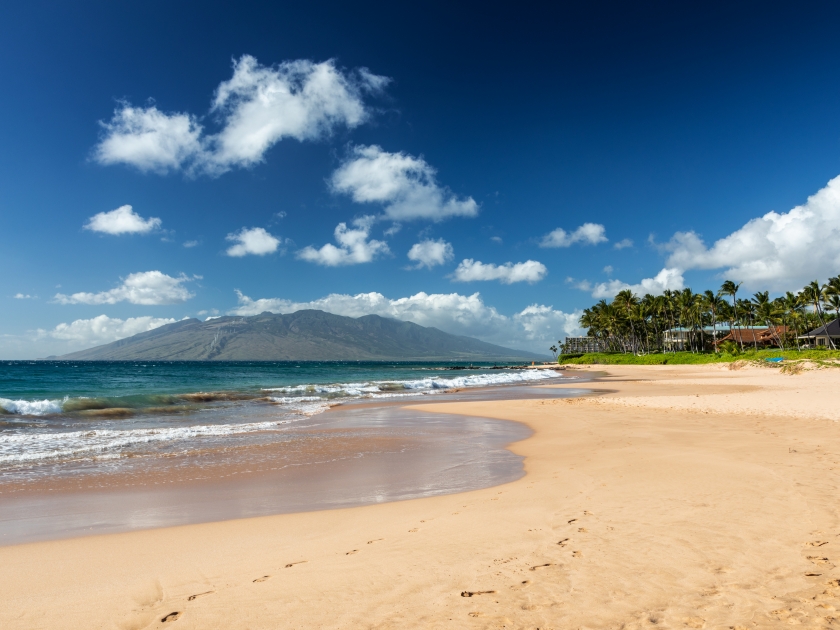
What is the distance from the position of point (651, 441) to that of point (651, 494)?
550 centimetres

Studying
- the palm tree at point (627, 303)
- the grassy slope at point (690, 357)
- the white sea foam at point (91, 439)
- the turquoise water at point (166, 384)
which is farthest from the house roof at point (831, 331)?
the white sea foam at point (91, 439)

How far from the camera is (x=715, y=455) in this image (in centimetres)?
983

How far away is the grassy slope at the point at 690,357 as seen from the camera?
2092 inches

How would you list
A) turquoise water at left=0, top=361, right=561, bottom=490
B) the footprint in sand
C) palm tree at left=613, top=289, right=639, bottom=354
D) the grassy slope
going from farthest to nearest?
palm tree at left=613, top=289, right=639, bottom=354 → the grassy slope → turquoise water at left=0, top=361, right=561, bottom=490 → the footprint in sand

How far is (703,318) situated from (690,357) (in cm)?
2488

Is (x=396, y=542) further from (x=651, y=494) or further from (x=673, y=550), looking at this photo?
(x=651, y=494)

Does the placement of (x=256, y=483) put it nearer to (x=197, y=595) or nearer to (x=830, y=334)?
(x=197, y=595)

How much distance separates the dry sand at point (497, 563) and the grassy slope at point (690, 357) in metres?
52.5

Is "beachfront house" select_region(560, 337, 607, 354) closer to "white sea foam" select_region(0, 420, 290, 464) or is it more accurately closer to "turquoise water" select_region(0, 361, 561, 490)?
"turquoise water" select_region(0, 361, 561, 490)

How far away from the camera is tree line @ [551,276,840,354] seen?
74.1 metres

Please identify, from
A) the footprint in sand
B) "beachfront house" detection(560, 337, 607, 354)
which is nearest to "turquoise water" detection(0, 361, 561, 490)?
the footprint in sand

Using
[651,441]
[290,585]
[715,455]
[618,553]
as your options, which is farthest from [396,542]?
[651,441]

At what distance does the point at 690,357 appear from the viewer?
235 feet

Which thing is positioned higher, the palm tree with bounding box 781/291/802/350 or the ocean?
the palm tree with bounding box 781/291/802/350
